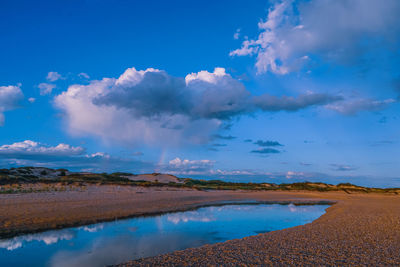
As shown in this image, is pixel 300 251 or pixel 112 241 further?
pixel 112 241

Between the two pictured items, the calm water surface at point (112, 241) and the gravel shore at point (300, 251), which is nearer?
the gravel shore at point (300, 251)

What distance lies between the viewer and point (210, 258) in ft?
33.0

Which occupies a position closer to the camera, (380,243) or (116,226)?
(380,243)

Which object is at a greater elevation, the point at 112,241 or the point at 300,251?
the point at 300,251

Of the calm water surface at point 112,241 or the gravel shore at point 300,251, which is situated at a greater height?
the gravel shore at point 300,251

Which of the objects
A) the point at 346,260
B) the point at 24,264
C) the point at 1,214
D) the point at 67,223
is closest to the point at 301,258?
the point at 346,260

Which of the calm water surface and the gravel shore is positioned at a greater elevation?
the gravel shore

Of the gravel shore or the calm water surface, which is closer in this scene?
the gravel shore

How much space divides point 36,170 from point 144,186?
34547 mm

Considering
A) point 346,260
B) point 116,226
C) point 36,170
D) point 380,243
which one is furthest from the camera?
point 36,170

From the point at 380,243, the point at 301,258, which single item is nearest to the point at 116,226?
the point at 301,258

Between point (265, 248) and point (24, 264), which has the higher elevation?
point (265, 248)

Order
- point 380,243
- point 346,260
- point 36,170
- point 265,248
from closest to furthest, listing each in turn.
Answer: point 346,260
point 265,248
point 380,243
point 36,170

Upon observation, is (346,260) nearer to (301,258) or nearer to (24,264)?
(301,258)
